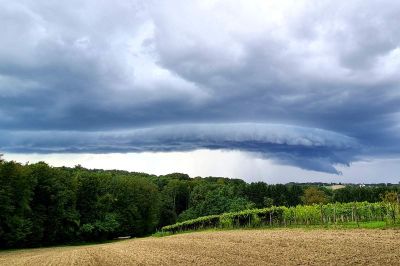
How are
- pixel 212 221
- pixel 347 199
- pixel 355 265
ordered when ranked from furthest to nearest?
pixel 347 199 < pixel 212 221 < pixel 355 265

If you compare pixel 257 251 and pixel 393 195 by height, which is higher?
pixel 393 195

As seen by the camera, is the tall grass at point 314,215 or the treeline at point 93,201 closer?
the tall grass at point 314,215

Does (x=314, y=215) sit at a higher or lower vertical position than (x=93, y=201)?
lower

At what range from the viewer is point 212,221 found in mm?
91500

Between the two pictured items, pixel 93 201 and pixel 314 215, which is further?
pixel 93 201

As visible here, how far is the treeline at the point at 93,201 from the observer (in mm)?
83875

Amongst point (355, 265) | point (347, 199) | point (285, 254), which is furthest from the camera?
point (347, 199)

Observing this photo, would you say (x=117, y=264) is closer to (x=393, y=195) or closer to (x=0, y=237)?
(x=393, y=195)

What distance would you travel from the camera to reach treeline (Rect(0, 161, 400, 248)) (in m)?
83.9

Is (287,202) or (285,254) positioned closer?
(285,254)

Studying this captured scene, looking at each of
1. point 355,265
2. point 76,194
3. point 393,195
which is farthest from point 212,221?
point 355,265

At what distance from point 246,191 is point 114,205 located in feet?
178

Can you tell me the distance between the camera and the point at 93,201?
112m

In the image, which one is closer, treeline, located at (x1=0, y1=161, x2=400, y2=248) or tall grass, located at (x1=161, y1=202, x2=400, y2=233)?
tall grass, located at (x1=161, y1=202, x2=400, y2=233)
